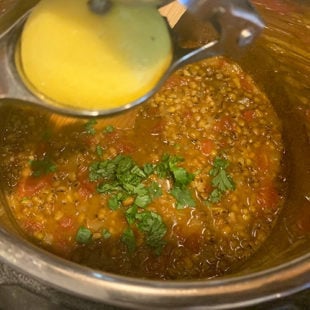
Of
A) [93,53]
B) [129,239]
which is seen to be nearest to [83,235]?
[129,239]

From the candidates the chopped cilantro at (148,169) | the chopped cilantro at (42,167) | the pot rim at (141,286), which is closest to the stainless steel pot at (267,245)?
the pot rim at (141,286)

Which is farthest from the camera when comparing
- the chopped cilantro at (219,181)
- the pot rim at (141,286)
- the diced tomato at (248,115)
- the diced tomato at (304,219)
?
the diced tomato at (248,115)

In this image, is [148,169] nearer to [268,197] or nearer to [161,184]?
[161,184]

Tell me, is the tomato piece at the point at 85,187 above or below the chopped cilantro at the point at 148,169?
above

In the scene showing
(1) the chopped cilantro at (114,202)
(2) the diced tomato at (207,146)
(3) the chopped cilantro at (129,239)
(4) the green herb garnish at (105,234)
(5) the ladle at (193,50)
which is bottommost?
(2) the diced tomato at (207,146)

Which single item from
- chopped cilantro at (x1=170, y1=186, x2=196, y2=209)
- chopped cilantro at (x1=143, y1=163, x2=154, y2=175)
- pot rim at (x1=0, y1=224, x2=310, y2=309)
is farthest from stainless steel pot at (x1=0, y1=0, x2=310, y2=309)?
chopped cilantro at (x1=143, y1=163, x2=154, y2=175)

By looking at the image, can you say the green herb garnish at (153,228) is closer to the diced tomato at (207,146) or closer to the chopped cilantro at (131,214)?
the chopped cilantro at (131,214)

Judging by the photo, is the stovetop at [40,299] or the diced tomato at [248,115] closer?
the stovetop at [40,299]

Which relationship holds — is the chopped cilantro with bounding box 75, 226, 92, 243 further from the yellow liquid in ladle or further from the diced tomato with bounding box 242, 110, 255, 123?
the diced tomato with bounding box 242, 110, 255, 123
